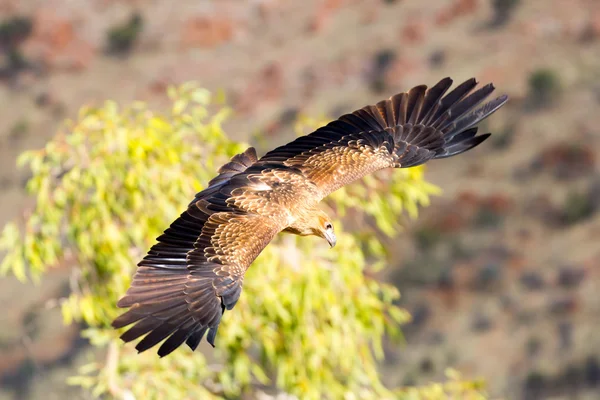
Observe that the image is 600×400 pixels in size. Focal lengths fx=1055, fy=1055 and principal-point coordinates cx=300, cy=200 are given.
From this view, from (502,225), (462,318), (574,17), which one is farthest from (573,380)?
(574,17)

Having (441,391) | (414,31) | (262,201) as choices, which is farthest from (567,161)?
(262,201)

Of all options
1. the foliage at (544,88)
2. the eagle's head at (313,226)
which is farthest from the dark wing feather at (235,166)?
the foliage at (544,88)

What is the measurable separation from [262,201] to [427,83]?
25.9m

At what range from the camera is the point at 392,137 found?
6.64 metres

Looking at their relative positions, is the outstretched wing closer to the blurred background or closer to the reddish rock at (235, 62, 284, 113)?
the blurred background

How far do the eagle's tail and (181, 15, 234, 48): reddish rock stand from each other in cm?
2846

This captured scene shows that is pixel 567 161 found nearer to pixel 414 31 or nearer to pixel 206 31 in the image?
pixel 414 31

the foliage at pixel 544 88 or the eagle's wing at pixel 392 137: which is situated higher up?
the foliage at pixel 544 88

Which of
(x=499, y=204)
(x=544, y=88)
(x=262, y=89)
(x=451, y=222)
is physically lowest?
(x=499, y=204)

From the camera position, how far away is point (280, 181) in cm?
610

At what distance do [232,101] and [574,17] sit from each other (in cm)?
1078

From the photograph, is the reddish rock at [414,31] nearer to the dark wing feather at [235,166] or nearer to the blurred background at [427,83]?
the blurred background at [427,83]

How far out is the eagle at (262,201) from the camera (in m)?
4.96

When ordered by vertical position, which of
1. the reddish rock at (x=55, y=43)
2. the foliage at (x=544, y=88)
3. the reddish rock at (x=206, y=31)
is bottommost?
the foliage at (x=544, y=88)
